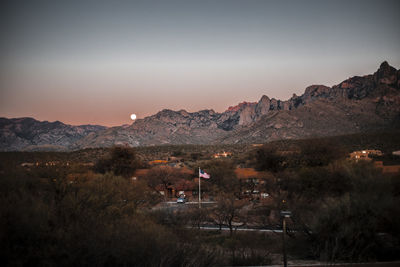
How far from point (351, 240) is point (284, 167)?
36.3m

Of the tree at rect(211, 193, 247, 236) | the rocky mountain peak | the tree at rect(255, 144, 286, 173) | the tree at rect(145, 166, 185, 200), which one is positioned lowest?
the tree at rect(211, 193, 247, 236)

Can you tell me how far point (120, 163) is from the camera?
6219 centimetres

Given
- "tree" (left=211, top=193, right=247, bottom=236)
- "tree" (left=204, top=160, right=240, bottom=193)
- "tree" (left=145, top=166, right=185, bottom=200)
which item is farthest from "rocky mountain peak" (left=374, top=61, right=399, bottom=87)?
"tree" (left=211, top=193, right=247, bottom=236)

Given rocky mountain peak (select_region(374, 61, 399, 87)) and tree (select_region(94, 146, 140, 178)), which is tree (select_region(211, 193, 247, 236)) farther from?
rocky mountain peak (select_region(374, 61, 399, 87))

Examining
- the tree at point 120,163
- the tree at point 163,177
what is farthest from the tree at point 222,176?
the tree at point 120,163

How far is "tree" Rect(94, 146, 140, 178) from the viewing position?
59.8 m

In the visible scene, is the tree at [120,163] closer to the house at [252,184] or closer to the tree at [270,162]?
the house at [252,184]

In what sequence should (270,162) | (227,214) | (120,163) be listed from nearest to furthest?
(227,214) → (270,162) → (120,163)

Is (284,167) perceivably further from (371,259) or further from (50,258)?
(50,258)

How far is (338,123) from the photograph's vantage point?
136500 mm

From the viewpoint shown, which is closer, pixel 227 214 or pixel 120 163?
pixel 227 214

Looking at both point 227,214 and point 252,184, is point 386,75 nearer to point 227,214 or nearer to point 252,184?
point 252,184

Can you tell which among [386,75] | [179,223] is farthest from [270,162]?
[386,75]

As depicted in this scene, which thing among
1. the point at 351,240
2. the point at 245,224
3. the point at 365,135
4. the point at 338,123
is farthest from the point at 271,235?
the point at 338,123
